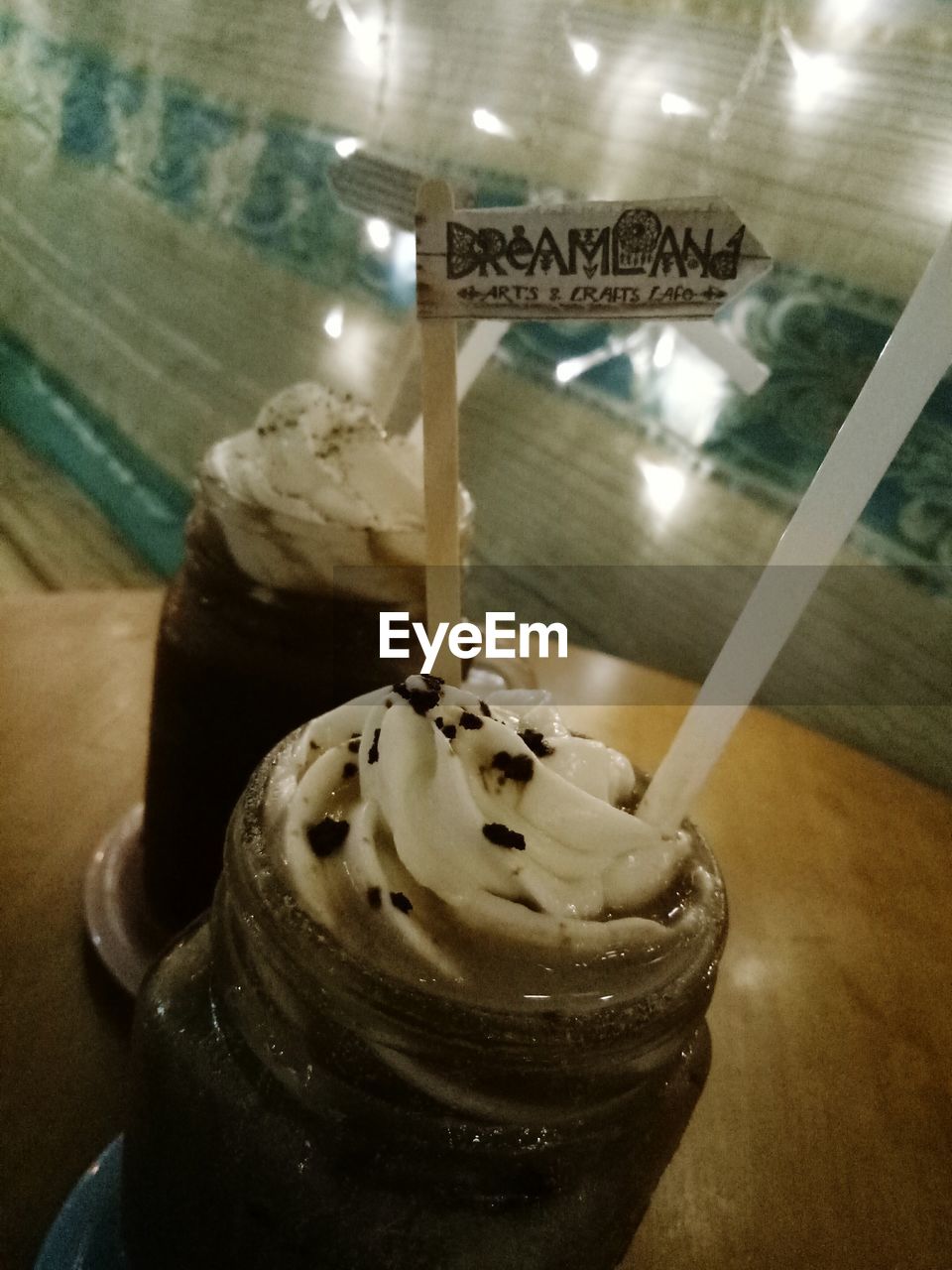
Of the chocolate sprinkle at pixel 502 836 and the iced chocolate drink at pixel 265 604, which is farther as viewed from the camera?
the iced chocolate drink at pixel 265 604

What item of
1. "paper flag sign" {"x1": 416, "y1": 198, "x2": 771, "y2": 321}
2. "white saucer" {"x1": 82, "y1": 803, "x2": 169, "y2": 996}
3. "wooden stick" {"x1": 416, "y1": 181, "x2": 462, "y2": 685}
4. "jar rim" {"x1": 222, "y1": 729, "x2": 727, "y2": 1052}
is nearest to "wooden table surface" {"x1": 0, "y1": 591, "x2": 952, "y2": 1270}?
"white saucer" {"x1": 82, "y1": 803, "x2": 169, "y2": 996}

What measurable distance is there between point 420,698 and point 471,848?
100 mm

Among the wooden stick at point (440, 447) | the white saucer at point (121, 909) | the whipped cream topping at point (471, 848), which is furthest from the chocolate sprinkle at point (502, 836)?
the white saucer at point (121, 909)

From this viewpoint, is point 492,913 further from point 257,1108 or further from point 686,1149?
point 686,1149

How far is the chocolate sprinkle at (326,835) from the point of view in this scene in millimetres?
497

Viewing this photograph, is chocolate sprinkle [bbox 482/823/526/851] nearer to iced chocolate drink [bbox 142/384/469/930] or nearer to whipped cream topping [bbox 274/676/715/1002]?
whipped cream topping [bbox 274/676/715/1002]

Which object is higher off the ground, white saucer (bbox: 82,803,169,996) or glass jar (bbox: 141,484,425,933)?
glass jar (bbox: 141,484,425,933)

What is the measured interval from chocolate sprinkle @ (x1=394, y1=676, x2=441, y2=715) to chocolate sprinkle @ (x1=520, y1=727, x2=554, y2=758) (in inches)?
2.4

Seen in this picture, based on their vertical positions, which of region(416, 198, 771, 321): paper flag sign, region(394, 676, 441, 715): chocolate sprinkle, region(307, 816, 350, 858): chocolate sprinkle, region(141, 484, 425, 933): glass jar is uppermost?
region(416, 198, 771, 321): paper flag sign

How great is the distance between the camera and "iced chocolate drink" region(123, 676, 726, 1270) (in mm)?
437

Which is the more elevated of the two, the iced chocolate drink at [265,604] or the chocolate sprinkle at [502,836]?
the chocolate sprinkle at [502,836]

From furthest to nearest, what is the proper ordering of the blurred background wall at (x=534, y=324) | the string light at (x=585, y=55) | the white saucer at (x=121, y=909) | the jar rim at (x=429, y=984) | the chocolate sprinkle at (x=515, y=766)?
1. the string light at (x=585, y=55)
2. the blurred background wall at (x=534, y=324)
3. the white saucer at (x=121, y=909)
4. the chocolate sprinkle at (x=515, y=766)
5. the jar rim at (x=429, y=984)

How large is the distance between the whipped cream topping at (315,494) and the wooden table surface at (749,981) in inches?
14.3

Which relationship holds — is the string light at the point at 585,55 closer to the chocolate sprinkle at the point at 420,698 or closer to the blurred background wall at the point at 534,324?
the blurred background wall at the point at 534,324
